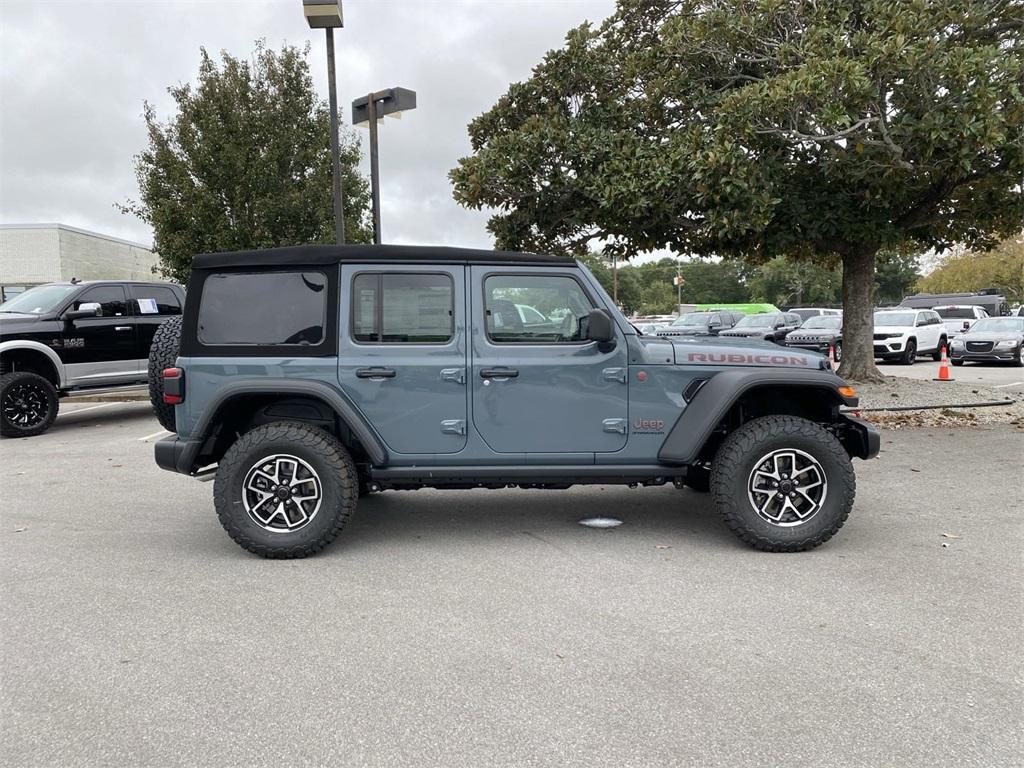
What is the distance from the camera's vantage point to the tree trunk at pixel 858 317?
12.2 metres

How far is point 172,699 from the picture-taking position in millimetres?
2973

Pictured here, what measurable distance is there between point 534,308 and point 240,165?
496 inches

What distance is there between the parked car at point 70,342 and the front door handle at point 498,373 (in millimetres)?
6570

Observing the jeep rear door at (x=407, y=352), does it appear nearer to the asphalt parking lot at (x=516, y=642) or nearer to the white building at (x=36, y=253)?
the asphalt parking lot at (x=516, y=642)

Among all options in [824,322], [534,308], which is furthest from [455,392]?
[824,322]

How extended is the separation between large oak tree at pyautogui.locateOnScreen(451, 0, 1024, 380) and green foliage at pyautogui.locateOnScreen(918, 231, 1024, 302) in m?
48.7

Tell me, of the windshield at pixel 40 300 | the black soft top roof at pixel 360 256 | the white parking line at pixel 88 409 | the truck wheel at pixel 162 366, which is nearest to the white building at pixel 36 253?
the white parking line at pixel 88 409

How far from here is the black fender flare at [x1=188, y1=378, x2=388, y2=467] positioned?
464 centimetres

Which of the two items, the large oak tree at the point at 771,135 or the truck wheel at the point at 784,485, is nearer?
the truck wheel at the point at 784,485

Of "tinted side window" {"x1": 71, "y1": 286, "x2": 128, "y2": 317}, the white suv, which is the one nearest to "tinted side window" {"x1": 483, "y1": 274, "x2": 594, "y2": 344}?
"tinted side window" {"x1": 71, "y1": 286, "x2": 128, "y2": 317}

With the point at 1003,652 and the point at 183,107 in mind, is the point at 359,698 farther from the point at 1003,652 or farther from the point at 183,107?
the point at 183,107

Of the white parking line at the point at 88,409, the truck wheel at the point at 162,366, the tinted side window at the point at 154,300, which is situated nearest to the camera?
the truck wheel at the point at 162,366

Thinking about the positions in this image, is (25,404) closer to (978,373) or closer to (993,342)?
(978,373)

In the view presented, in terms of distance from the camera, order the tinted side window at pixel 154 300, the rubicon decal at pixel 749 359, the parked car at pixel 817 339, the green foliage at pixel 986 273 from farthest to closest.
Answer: the green foliage at pixel 986 273
the parked car at pixel 817 339
the tinted side window at pixel 154 300
the rubicon decal at pixel 749 359
